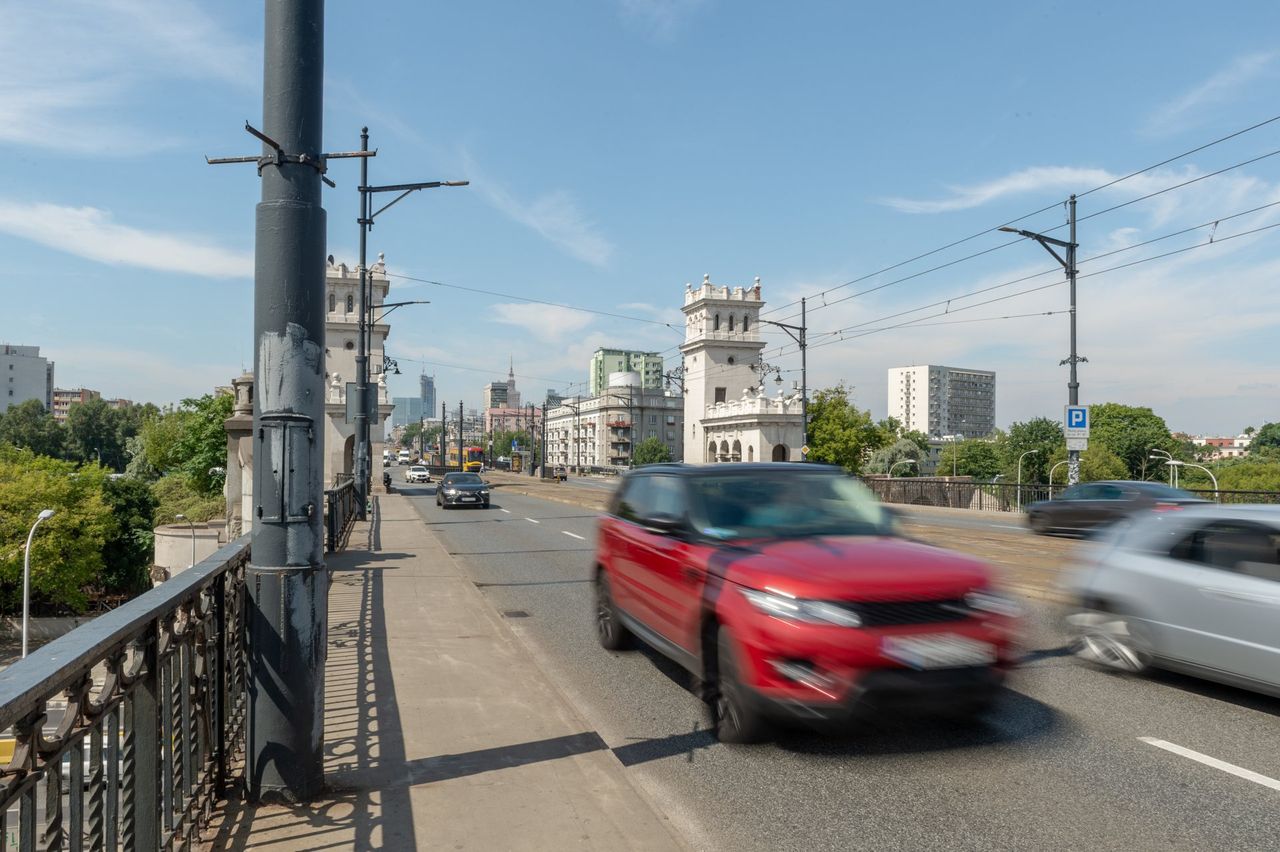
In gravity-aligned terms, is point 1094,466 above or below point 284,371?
below

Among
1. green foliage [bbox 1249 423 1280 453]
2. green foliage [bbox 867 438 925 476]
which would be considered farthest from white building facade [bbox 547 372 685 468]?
green foliage [bbox 1249 423 1280 453]

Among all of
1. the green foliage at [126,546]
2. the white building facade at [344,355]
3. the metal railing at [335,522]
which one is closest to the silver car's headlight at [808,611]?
the metal railing at [335,522]

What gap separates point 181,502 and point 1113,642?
62185mm

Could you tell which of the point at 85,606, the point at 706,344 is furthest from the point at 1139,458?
the point at 85,606

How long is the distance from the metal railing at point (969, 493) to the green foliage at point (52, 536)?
139 feet

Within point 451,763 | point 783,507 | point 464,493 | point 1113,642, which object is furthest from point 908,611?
point 464,493

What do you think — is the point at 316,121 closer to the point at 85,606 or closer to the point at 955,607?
the point at 955,607

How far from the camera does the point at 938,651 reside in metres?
5.07

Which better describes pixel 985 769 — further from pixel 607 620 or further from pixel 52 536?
pixel 52 536

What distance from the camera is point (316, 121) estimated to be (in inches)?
180

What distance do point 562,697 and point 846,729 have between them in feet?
7.66

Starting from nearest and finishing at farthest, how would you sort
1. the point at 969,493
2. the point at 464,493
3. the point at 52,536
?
the point at 464,493, the point at 969,493, the point at 52,536

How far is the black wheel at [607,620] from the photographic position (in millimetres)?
8445

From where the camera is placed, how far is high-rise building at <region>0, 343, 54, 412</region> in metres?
163
